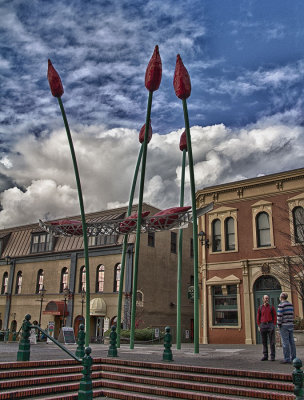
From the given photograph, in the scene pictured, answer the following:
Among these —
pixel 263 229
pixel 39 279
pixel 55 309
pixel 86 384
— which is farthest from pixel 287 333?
pixel 39 279

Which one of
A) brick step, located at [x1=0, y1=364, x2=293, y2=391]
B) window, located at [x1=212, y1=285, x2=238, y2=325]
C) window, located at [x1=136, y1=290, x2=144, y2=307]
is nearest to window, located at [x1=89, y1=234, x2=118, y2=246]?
window, located at [x1=136, y1=290, x2=144, y2=307]

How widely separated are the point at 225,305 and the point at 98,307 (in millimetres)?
12592

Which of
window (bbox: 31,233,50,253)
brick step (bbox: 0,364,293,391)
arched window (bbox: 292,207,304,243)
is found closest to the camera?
brick step (bbox: 0,364,293,391)

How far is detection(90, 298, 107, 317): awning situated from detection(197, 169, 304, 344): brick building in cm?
1015

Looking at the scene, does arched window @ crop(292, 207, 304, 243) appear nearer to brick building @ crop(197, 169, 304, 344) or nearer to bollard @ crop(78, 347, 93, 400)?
brick building @ crop(197, 169, 304, 344)

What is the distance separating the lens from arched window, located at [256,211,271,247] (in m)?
26.1

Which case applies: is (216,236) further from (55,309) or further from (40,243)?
(40,243)

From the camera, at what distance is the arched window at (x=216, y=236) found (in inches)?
1096

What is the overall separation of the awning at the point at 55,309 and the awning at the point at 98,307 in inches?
130

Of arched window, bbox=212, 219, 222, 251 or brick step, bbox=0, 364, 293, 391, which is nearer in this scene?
brick step, bbox=0, 364, 293, 391

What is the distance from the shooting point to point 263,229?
26.2 meters

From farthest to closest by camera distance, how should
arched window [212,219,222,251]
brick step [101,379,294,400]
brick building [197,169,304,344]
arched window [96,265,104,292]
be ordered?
arched window [96,265,104,292], arched window [212,219,222,251], brick building [197,169,304,344], brick step [101,379,294,400]

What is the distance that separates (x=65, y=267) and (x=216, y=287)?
1828 cm

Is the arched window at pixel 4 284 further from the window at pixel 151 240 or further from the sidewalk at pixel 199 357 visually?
the sidewalk at pixel 199 357
